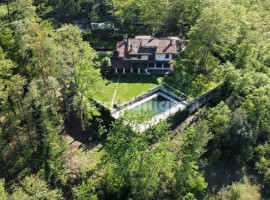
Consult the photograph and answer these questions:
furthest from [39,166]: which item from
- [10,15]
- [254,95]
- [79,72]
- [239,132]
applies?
[10,15]

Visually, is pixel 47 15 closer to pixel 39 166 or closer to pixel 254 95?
pixel 39 166

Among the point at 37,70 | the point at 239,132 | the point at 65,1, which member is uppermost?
the point at 65,1

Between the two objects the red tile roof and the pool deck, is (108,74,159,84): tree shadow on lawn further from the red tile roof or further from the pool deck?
the red tile roof

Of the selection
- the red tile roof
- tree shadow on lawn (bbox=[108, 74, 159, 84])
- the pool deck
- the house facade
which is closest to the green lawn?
tree shadow on lawn (bbox=[108, 74, 159, 84])

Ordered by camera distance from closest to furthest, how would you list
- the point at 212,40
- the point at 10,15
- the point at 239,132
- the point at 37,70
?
the point at 239,132
the point at 37,70
the point at 212,40
the point at 10,15

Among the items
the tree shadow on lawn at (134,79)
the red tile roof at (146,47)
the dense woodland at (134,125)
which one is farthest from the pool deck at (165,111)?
the red tile roof at (146,47)

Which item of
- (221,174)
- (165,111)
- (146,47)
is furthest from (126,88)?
(221,174)
